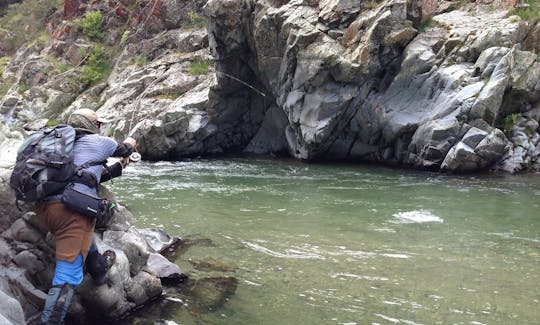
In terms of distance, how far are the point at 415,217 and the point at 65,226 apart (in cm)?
775

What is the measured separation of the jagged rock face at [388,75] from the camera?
16.6m

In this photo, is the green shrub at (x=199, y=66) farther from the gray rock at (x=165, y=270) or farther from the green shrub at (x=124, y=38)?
the gray rock at (x=165, y=270)

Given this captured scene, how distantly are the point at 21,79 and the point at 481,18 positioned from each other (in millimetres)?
33482

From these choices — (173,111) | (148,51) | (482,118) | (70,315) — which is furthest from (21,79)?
(70,315)

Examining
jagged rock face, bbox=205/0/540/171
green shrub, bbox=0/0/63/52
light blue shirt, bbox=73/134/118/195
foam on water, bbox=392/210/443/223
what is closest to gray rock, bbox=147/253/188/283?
light blue shirt, bbox=73/134/118/195

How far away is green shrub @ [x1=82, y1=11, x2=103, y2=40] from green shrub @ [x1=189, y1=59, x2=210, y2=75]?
14.1 metres

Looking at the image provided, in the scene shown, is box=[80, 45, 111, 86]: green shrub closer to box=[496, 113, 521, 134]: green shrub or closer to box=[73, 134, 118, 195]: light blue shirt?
box=[496, 113, 521, 134]: green shrub

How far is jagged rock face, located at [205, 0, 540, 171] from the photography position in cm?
1656

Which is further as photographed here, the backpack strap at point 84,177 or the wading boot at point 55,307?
the backpack strap at point 84,177

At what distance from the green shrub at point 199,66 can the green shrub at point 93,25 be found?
14.1m

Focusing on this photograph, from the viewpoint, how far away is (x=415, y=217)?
10586 millimetres

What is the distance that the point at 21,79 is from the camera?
38.5m

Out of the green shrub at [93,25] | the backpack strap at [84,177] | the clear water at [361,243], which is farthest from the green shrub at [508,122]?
the green shrub at [93,25]

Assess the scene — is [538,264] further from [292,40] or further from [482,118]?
[292,40]
